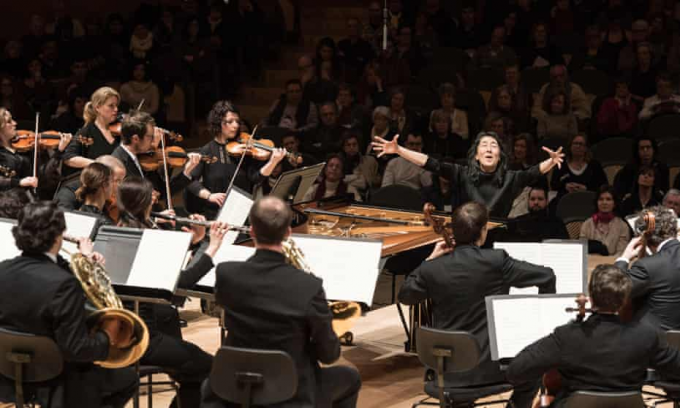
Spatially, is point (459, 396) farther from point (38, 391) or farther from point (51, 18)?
point (51, 18)

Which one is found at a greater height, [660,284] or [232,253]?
[232,253]

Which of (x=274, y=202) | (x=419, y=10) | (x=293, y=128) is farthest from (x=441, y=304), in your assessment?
(x=419, y=10)

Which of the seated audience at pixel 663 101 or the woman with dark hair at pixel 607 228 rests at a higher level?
the seated audience at pixel 663 101

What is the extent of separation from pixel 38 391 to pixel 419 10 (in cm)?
889

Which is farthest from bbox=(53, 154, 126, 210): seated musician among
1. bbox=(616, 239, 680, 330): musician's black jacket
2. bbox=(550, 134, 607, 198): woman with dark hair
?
bbox=(550, 134, 607, 198): woman with dark hair

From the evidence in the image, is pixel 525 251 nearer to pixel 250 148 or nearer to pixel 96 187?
pixel 96 187

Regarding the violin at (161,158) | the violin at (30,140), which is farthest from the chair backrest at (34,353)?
the violin at (30,140)

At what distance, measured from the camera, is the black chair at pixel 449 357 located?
14.0 ft

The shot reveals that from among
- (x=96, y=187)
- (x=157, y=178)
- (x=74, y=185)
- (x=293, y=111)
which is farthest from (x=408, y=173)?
(x=96, y=187)

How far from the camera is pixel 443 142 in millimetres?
9727

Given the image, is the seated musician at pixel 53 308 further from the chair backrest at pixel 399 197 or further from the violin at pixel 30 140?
the chair backrest at pixel 399 197

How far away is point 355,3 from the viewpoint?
13430 millimetres

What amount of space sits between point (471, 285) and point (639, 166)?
516cm

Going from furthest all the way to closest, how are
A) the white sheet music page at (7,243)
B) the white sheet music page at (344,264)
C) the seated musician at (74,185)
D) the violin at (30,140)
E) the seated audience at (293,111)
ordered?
the seated audience at (293,111) → the violin at (30,140) → the seated musician at (74,185) → the white sheet music page at (7,243) → the white sheet music page at (344,264)
